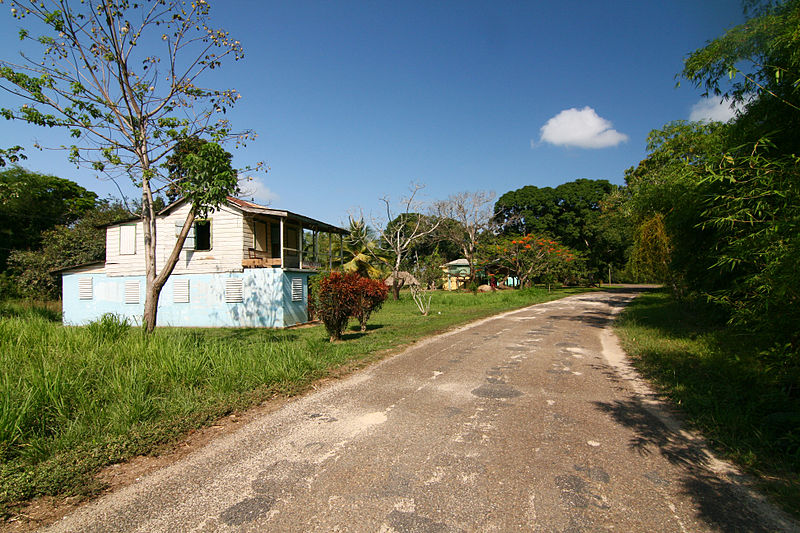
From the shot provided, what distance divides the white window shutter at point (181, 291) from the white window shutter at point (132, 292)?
2.10 m

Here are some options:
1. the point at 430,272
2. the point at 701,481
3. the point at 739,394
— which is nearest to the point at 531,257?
the point at 430,272

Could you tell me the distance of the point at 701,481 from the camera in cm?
336

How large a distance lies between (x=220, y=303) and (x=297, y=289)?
298 cm

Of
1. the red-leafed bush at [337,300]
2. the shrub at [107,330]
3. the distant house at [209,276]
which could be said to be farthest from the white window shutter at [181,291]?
the shrub at [107,330]

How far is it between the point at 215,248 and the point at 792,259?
16.7 metres

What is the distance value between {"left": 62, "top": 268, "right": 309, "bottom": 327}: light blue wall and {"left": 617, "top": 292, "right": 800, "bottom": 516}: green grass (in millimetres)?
11657

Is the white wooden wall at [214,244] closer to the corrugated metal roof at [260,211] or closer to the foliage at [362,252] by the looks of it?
the corrugated metal roof at [260,211]

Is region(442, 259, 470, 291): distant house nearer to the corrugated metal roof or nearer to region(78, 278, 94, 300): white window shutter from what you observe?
the corrugated metal roof

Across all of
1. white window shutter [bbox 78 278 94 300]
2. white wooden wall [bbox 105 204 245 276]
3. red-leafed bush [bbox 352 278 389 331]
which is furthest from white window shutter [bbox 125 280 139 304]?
red-leafed bush [bbox 352 278 389 331]

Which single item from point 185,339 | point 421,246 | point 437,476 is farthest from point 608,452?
point 421,246

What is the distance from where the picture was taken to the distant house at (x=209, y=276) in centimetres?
1627

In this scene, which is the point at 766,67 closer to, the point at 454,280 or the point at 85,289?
the point at 85,289

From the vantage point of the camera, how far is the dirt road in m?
2.82

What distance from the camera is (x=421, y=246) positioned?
48.2 meters
